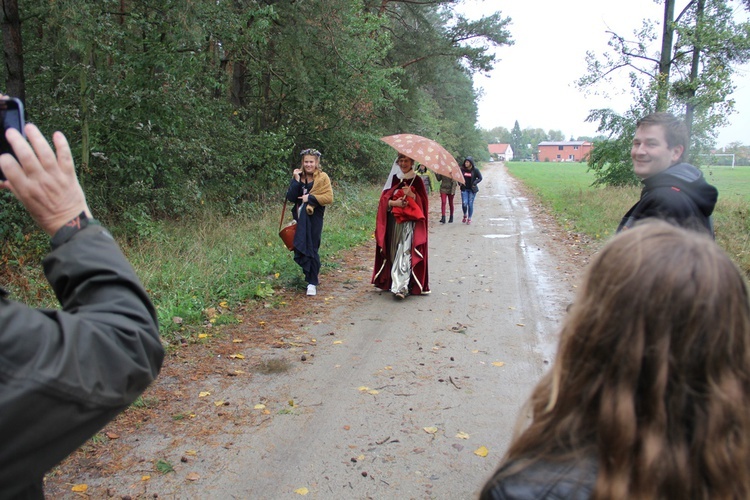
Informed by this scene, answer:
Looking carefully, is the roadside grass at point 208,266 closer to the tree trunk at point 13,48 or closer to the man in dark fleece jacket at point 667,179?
the tree trunk at point 13,48

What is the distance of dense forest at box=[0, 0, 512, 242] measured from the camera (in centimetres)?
928

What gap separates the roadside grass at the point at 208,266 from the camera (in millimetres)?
7180

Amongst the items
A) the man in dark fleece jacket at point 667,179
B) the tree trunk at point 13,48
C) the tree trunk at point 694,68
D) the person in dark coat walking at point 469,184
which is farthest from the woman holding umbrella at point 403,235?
the tree trunk at point 694,68

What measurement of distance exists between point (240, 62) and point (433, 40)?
1233cm

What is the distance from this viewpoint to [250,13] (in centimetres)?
1204

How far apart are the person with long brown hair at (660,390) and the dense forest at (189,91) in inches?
312

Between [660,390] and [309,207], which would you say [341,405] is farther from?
[309,207]

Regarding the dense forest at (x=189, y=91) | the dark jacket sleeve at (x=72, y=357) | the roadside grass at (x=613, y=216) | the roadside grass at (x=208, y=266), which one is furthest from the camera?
the roadside grass at (x=613, y=216)

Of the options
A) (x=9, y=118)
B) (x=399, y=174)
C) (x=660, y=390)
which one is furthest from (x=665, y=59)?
(x=9, y=118)

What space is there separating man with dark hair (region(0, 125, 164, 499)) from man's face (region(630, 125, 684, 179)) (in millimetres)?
3649

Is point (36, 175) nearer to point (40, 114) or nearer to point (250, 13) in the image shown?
point (40, 114)

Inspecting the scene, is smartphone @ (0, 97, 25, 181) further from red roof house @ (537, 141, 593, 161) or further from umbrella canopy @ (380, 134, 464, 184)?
red roof house @ (537, 141, 593, 161)

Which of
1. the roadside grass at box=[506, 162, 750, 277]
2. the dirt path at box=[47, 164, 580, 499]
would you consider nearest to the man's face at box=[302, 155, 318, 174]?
the dirt path at box=[47, 164, 580, 499]

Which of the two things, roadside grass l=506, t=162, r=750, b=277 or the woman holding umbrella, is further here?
roadside grass l=506, t=162, r=750, b=277
